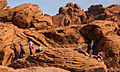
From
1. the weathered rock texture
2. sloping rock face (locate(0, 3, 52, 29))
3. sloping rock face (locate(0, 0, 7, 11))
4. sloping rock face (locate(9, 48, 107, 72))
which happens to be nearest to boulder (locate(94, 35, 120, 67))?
the weathered rock texture

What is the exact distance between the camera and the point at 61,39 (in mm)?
19938

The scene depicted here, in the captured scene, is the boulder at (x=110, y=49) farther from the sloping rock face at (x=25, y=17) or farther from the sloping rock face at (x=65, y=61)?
the sloping rock face at (x=25, y=17)

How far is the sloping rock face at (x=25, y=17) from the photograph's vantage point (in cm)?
2069

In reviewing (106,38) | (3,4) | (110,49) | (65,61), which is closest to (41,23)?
(3,4)

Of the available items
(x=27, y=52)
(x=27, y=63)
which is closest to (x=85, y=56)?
(x=27, y=63)

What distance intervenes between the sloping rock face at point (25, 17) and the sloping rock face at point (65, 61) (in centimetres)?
1046

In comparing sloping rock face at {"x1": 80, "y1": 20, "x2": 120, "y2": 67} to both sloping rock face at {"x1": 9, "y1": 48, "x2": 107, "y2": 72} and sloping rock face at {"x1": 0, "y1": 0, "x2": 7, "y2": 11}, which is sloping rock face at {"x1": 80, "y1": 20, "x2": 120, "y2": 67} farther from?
sloping rock face at {"x1": 0, "y1": 0, "x2": 7, "y2": 11}

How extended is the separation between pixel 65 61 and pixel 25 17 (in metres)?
12.8

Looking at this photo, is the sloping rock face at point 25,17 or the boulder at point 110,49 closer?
the boulder at point 110,49

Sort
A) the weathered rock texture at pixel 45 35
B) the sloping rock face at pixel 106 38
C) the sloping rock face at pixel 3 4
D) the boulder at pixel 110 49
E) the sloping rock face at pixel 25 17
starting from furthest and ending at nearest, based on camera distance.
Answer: the sloping rock face at pixel 3 4 < the sloping rock face at pixel 25 17 < the sloping rock face at pixel 106 38 < the boulder at pixel 110 49 < the weathered rock texture at pixel 45 35

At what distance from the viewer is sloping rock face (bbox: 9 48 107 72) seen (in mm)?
9984

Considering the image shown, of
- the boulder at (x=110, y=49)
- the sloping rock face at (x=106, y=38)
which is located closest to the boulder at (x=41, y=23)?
the sloping rock face at (x=106, y=38)

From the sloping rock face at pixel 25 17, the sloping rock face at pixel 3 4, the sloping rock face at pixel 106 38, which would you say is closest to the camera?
the sloping rock face at pixel 106 38

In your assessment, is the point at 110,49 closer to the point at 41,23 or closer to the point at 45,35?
the point at 45,35
